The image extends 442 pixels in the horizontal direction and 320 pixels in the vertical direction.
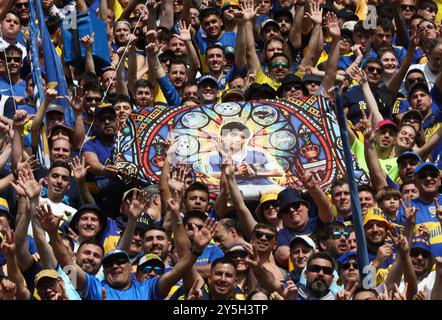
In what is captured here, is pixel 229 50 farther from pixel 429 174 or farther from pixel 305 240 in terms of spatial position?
pixel 305 240

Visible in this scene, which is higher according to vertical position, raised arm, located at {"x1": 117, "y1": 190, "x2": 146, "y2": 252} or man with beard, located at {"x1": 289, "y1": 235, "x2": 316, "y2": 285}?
raised arm, located at {"x1": 117, "y1": 190, "x2": 146, "y2": 252}

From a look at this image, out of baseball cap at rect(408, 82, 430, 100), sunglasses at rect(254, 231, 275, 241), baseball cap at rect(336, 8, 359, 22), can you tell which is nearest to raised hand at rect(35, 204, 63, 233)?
sunglasses at rect(254, 231, 275, 241)

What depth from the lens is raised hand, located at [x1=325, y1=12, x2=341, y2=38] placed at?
62.5 ft

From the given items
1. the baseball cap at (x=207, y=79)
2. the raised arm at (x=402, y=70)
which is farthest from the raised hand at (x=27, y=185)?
the raised arm at (x=402, y=70)

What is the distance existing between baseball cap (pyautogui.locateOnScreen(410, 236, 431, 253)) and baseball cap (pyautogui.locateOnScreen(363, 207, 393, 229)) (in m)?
0.32

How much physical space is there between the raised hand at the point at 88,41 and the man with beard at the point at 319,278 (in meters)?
5.22

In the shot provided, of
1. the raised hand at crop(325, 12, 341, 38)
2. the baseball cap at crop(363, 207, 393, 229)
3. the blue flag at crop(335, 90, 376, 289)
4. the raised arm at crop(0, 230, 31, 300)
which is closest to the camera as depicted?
the blue flag at crop(335, 90, 376, 289)

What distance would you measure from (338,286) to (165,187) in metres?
2.36

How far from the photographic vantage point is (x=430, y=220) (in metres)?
16.4

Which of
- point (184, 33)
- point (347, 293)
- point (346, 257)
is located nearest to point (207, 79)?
point (184, 33)

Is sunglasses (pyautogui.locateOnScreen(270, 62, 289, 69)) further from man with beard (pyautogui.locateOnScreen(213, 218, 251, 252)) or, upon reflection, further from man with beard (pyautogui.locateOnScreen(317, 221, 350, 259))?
man with beard (pyautogui.locateOnScreen(317, 221, 350, 259))

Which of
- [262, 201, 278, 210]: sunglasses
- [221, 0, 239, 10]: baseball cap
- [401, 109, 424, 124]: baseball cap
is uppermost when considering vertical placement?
[221, 0, 239, 10]: baseball cap

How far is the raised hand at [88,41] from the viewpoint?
1928 cm

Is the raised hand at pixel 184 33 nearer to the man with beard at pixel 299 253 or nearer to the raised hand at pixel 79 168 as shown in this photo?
the raised hand at pixel 79 168
